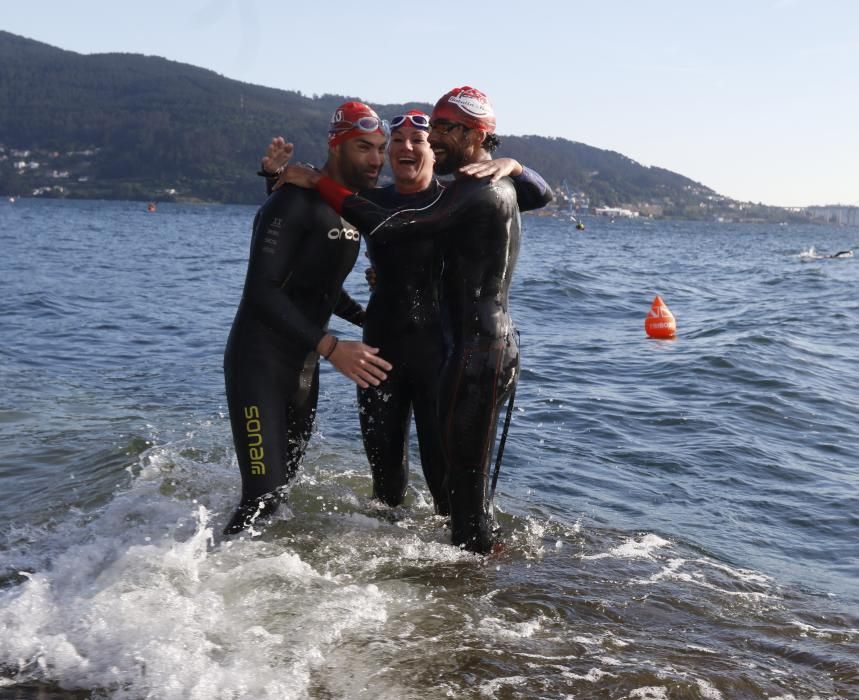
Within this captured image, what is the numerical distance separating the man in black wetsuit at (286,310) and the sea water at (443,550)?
0.66 m

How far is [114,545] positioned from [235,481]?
1.89 metres

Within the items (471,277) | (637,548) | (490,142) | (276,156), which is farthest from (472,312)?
(637,548)

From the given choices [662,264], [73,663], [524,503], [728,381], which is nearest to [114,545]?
[73,663]

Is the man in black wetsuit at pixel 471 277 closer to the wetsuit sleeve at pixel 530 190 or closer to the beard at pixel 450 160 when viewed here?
the beard at pixel 450 160

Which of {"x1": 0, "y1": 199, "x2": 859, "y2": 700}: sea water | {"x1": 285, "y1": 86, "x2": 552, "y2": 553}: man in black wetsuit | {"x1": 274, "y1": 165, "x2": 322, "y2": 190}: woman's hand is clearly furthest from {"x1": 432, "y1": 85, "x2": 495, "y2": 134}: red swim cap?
{"x1": 0, "y1": 199, "x2": 859, "y2": 700}: sea water

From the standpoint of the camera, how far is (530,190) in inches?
229

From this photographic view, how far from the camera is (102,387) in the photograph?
12539 millimetres

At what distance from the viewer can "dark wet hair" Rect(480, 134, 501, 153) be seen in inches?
221

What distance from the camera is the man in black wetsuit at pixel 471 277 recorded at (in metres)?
5.23

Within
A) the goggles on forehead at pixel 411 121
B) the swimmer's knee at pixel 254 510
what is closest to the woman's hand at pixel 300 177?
the goggles on forehead at pixel 411 121

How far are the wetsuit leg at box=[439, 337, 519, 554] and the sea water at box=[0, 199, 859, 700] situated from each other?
0.64m

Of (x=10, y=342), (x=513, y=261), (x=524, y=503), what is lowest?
(x=10, y=342)

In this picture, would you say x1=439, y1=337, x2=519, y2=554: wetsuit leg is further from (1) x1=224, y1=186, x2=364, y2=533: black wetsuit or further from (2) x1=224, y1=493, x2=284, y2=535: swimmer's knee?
(2) x1=224, y1=493, x2=284, y2=535: swimmer's knee

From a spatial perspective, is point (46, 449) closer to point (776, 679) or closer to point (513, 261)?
point (513, 261)
